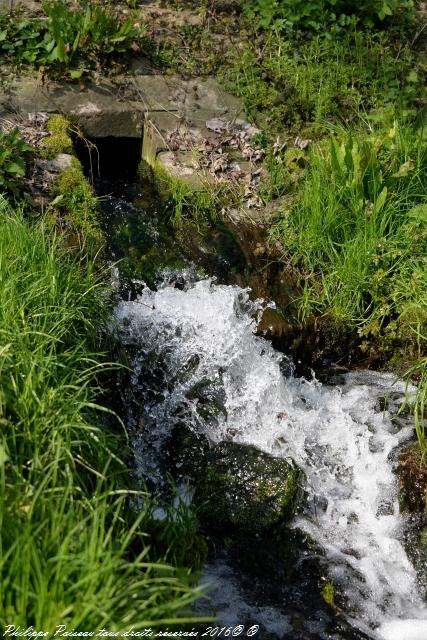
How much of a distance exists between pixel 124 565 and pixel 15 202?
3045mm

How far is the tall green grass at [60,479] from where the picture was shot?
2.64 meters

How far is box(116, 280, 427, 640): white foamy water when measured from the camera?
13.7 ft

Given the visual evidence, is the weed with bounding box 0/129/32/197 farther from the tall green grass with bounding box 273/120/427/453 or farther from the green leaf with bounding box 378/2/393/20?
the green leaf with bounding box 378/2/393/20

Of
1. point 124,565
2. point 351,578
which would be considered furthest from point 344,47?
point 124,565

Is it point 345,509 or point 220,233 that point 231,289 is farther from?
point 345,509

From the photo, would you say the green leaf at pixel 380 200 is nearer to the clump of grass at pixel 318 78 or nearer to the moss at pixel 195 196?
the moss at pixel 195 196

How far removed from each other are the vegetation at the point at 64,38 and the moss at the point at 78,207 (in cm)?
121

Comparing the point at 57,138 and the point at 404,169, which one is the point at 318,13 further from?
the point at 57,138

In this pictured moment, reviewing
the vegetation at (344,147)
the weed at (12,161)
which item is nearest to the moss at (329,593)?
the vegetation at (344,147)

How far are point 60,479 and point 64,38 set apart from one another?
438 centimetres

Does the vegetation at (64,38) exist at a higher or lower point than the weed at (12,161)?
higher

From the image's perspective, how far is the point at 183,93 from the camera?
22.3 feet

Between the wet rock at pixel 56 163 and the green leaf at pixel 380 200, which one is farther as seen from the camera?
the wet rock at pixel 56 163

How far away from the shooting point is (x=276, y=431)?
481cm
